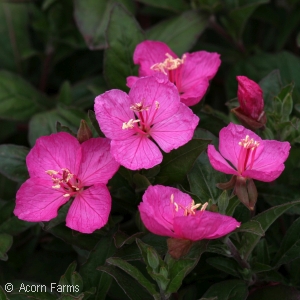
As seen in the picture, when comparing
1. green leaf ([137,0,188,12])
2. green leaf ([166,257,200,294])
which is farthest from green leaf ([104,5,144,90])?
green leaf ([166,257,200,294])

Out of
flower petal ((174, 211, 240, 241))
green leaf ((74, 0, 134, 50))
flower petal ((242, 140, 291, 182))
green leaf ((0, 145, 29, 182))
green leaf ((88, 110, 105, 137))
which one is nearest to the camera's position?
flower petal ((174, 211, 240, 241))

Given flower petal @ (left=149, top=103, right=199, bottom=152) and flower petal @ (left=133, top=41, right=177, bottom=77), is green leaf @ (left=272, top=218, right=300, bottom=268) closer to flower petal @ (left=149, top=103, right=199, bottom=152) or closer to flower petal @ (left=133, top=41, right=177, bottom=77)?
flower petal @ (left=149, top=103, right=199, bottom=152)

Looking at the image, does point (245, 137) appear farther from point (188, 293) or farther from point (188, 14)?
point (188, 14)

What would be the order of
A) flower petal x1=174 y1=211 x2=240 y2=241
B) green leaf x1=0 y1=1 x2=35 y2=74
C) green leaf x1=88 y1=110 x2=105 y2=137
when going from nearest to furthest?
1. flower petal x1=174 y1=211 x2=240 y2=241
2. green leaf x1=88 y1=110 x2=105 y2=137
3. green leaf x1=0 y1=1 x2=35 y2=74

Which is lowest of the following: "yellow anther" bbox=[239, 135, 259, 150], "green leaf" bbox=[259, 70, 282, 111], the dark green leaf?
the dark green leaf

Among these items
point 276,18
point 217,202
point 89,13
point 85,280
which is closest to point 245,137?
point 217,202

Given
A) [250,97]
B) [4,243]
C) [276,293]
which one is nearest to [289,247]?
[276,293]

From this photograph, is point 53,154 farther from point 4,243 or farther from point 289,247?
point 289,247
